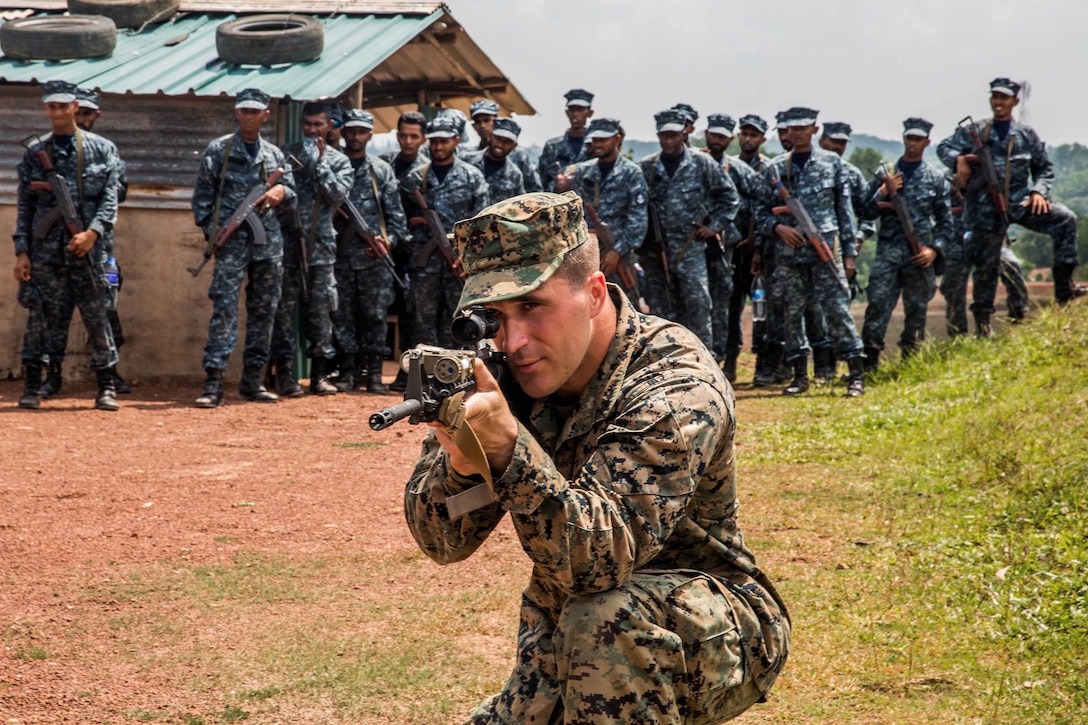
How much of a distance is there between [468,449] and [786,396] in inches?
342

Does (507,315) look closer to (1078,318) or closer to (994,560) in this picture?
(994,560)

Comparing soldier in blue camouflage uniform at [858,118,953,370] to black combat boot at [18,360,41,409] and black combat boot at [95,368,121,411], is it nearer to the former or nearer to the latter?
black combat boot at [95,368,121,411]

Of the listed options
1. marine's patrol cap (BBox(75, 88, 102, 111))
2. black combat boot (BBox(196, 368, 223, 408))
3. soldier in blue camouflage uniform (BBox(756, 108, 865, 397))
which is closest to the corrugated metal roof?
marine's patrol cap (BBox(75, 88, 102, 111))

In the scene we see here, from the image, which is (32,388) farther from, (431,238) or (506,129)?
(506,129)

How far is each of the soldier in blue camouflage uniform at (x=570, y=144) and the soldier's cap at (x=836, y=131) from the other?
92.7 inches

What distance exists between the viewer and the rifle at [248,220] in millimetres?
9508

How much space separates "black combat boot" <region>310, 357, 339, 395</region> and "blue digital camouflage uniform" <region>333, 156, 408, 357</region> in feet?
1.15

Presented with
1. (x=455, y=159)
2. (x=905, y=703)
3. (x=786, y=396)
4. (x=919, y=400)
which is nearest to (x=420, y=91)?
(x=455, y=159)

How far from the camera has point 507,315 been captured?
2.79m

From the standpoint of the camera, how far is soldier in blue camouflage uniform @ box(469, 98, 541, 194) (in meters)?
12.1

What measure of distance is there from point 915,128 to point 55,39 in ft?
25.8

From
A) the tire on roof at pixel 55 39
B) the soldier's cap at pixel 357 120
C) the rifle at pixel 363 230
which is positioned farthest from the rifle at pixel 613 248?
the tire on roof at pixel 55 39

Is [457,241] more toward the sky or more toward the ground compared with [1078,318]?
more toward the sky

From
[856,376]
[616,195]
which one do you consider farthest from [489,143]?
[856,376]
